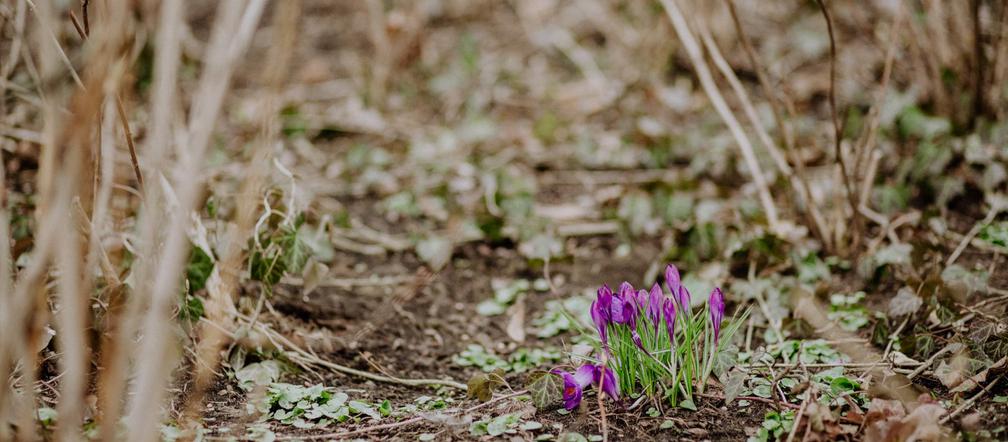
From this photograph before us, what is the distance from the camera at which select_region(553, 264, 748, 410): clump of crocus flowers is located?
1605 mm

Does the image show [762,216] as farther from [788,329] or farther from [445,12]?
[445,12]

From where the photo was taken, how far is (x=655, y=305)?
1.62 m

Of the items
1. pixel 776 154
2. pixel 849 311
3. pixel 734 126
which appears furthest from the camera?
pixel 734 126

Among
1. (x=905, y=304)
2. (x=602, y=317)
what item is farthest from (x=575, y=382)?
(x=905, y=304)

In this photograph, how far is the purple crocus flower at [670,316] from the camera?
160cm

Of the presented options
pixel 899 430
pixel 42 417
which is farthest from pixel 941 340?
pixel 42 417

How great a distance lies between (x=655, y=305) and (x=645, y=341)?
80 mm

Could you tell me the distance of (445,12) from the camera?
17.0 feet

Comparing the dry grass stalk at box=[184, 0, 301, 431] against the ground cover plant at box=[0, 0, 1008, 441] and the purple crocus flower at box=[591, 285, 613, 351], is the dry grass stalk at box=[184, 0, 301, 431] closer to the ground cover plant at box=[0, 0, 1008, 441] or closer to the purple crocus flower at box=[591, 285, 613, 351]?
the ground cover plant at box=[0, 0, 1008, 441]

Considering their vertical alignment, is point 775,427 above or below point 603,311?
below

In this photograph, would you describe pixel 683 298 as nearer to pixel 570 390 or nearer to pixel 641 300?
pixel 641 300

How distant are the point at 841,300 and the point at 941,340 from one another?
40 centimetres

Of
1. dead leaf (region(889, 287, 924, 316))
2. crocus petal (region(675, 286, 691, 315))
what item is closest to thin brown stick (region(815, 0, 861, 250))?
dead leaf (region(889, 287, 924, 316))

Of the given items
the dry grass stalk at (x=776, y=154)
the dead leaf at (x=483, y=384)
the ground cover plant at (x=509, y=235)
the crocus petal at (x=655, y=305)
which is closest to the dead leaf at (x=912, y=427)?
the ground cover plant at (x=509, y=235)
